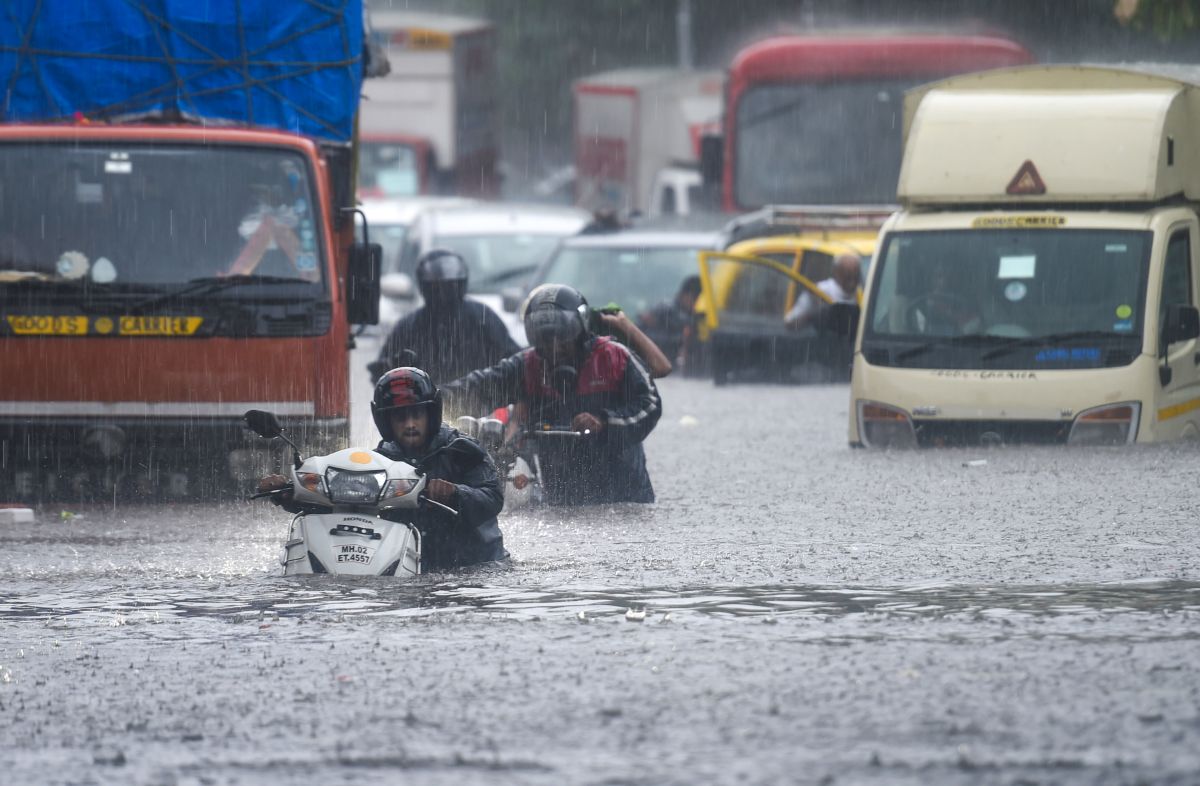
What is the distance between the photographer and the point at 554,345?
40.7 feet

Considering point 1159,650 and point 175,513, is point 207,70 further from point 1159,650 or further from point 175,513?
point 1159,650

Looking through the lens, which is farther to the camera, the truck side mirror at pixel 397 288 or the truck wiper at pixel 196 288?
the truck side mirror at pixel 397 288

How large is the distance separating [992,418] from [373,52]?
467 centimetres

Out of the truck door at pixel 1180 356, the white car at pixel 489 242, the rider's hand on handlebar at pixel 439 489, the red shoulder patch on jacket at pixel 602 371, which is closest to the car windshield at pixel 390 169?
the white car at pixel 489 242

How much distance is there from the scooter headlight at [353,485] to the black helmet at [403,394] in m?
0.49

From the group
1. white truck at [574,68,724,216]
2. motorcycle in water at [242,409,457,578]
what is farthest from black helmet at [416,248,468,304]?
white truck at [574,68,724,216]

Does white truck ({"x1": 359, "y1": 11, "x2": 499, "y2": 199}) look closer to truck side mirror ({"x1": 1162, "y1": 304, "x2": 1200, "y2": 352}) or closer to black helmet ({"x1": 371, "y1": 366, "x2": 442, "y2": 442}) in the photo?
truck side mirror ({"x1": 1162, "y1": 304, "x2": 1200, "y2": 352})

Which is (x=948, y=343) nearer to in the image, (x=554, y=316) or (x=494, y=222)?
(x=554, y=316)

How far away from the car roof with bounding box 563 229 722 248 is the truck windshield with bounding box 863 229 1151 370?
30.2ft

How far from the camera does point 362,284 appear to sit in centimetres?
1390

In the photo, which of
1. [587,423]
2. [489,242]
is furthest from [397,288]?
[489,242]

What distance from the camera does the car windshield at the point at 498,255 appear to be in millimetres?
25953

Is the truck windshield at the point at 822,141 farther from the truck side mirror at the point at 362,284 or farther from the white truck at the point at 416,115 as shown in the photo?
the truck side mirror at the point at 362,284

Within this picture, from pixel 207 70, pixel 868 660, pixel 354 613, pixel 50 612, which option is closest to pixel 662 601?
pixel 354 613
